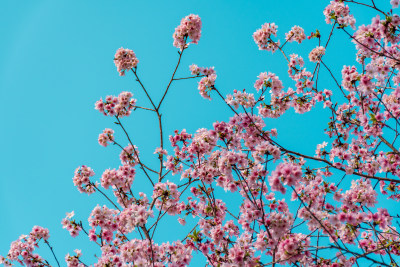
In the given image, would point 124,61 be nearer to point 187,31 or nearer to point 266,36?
point 187,31

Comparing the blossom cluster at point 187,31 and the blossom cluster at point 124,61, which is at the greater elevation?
the blossom cluster at point 187,31

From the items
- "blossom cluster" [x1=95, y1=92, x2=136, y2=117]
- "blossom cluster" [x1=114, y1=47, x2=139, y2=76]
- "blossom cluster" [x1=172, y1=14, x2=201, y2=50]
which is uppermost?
"blossom cluster" [x1=172, y1=14, x2=201, y2=50]

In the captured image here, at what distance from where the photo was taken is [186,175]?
8.22 meters

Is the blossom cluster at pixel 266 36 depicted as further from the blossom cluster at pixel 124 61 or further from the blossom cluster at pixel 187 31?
the blossom cluster at pixel 124 61

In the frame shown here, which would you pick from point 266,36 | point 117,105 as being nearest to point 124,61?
point 117,105

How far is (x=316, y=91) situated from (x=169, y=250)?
5.35 metres

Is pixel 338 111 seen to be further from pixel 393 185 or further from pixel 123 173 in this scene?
pixel 123 173

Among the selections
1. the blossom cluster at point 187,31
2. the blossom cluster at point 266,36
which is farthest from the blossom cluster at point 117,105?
the blossom cluster at point 266,36

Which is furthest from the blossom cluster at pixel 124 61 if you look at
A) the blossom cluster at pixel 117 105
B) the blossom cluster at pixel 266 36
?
the blossom cluster at pixel 266 36

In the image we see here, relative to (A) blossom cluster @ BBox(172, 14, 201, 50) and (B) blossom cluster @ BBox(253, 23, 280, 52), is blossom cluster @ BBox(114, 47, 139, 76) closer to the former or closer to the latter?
(A) blossom cluster @ BBox(172, 14, 201, 50)

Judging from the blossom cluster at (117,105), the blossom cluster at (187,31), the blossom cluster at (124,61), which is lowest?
the blossom cluster at (117,105)

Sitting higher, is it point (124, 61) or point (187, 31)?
point (187, 31)

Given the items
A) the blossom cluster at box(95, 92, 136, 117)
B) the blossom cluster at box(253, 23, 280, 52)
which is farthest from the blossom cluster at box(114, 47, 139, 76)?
the blossom cluster at box(253, 23, 280, 52)

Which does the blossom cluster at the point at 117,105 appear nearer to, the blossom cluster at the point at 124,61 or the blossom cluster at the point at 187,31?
the blossom cluster at the point at 124,61
